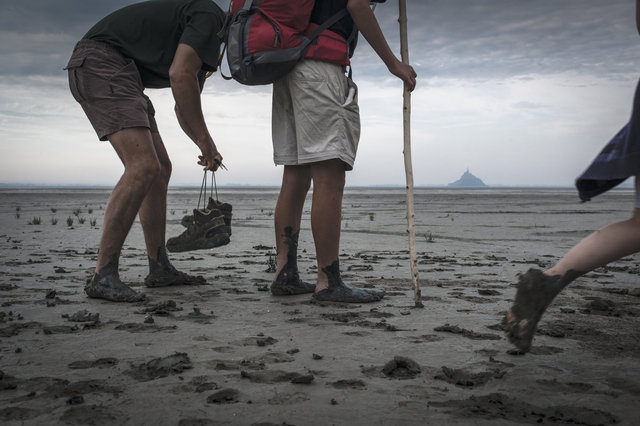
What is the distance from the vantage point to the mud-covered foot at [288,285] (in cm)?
374

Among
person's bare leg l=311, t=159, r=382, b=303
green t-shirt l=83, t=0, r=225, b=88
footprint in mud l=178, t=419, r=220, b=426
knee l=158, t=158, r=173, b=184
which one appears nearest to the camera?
footprint in mud l=178, t=419, r=220, b=426

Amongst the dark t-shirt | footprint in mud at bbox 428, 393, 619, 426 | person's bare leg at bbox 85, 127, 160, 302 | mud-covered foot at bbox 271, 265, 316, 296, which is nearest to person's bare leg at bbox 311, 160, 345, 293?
mud-covered foot at bbox 271, 265, 316, 296

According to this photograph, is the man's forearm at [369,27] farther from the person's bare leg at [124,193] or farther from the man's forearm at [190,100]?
the person's bare leg at [124,193]

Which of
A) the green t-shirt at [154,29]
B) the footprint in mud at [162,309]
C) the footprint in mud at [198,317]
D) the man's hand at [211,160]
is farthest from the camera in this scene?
the man's hand at [211,160]

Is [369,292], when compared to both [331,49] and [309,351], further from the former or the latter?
[331,49]

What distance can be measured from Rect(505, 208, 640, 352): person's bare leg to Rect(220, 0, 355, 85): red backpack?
6.51 feet

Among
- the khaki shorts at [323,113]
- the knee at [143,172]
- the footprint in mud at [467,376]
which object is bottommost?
the footprint in mud at [467,376]

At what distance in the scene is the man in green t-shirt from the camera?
353 cm

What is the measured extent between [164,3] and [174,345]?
2505 mm

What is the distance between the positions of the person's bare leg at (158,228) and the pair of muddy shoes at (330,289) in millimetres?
790

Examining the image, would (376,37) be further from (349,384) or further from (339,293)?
(349,384)

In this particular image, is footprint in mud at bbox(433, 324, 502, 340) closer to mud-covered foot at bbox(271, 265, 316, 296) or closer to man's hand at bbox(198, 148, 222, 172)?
mud-covered foot at bbox(271, 265, 316, 296)

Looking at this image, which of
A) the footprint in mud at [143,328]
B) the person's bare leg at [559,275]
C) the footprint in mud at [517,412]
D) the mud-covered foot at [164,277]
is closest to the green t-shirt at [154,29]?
the mud-covered foot at [164,277]

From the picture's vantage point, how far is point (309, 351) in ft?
7.79
